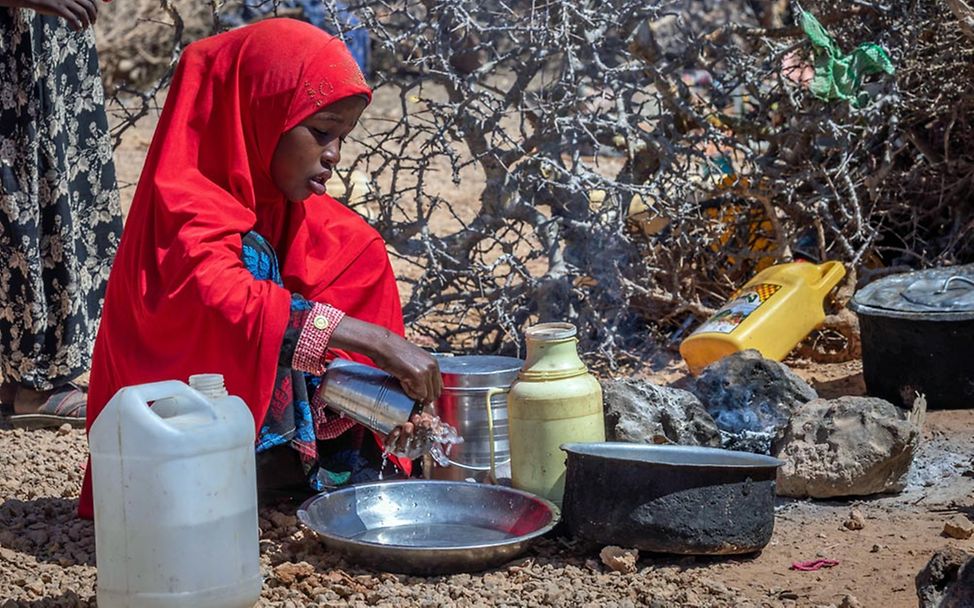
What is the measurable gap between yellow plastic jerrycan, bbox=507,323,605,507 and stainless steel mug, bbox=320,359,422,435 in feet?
0.91

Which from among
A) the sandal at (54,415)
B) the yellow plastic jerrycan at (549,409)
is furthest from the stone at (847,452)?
the sandal at (54,415)

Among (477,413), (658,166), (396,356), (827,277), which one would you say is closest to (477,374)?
(477,413)

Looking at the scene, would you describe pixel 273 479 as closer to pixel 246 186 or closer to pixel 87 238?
pixel 246 186

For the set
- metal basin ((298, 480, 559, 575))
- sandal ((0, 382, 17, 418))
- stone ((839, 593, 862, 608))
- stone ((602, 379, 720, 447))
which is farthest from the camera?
sandal ((0, 382, 17, 418))

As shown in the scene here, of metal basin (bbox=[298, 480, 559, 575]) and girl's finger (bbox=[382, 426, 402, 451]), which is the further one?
girl's finger (bbox=[382, 426, 402, 451])

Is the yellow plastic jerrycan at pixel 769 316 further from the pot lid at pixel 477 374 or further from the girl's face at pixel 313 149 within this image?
the girl's face at pixel 313 149

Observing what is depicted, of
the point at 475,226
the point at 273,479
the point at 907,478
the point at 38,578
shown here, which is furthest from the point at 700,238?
the point at 38,578

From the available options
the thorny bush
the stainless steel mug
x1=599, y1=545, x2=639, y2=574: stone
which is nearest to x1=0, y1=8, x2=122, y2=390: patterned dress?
the thorny bush

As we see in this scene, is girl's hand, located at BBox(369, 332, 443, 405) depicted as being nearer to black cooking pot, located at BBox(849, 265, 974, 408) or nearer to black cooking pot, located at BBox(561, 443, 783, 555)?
black cooking pot, located at BBox(561, 443, 783, 555)

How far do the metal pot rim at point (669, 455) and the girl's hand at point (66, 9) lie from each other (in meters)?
1.99

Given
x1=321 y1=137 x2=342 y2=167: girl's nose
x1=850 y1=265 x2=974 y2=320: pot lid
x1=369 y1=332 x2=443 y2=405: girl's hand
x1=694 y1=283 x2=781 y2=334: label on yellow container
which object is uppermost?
x1=321 y1=137 x2=342 y2=167: girl's nose

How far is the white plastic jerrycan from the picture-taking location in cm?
254

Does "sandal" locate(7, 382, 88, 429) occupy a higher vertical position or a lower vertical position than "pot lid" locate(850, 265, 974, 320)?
lower

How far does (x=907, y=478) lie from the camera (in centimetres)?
373
